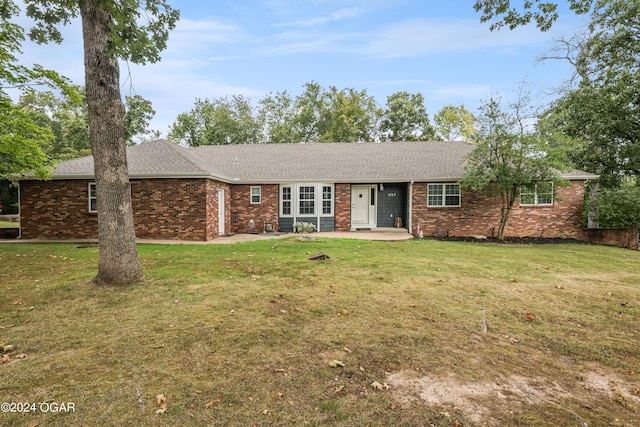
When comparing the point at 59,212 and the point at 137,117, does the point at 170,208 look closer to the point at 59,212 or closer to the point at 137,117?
the point at 59,212

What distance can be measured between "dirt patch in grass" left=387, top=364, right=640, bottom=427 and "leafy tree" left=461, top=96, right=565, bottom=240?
35.0 feet

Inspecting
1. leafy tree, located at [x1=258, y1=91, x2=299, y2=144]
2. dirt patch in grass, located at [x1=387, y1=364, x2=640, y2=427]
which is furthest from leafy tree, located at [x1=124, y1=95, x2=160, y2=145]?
dirt patch in grass, located at [x1=387, y1=364, x2=640, y2=427]

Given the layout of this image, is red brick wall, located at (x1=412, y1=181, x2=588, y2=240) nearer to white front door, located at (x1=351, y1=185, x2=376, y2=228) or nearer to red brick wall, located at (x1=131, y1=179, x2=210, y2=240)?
white front door, located at (x1=351, y1=185, x2=376, y2=228)

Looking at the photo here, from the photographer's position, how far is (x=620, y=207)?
14.2 m

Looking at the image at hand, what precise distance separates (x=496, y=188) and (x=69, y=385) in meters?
15.4

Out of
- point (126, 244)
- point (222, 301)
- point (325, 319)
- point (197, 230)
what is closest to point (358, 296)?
point (325, 319)

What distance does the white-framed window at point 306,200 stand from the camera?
1558 centimetres

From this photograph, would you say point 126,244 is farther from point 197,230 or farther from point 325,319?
point 197,230

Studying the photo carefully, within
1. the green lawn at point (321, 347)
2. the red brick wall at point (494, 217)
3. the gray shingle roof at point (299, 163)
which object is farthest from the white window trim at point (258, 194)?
the green lawn at point (321, 347)

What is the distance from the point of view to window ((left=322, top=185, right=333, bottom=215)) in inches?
617

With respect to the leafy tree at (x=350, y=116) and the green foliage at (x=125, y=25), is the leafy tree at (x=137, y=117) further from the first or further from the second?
the green foliage at (x=125, y=25)

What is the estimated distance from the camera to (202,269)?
738cm

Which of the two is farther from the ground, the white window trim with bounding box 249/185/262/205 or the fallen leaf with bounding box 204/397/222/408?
the white window trim with bounding box 249/185/262/205

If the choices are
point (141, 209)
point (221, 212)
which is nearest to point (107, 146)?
point (141, 209)
